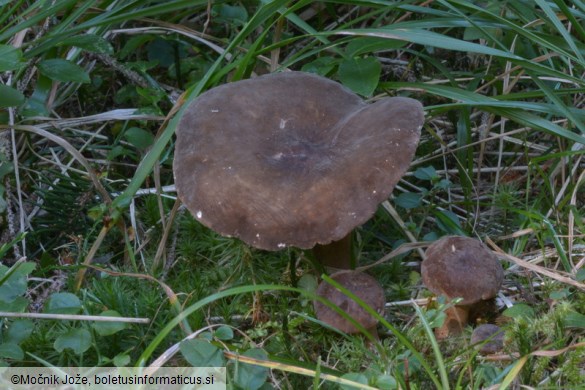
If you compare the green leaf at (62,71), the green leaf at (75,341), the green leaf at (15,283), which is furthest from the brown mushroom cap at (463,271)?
the green leaf at (62,71)

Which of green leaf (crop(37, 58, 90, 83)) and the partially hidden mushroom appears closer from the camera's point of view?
the partially hidden mushroom

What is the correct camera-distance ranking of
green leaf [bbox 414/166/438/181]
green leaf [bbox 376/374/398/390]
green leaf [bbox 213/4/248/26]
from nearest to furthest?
green leaf [bbox 376/374/398/390]
green leaf [bbox 414/166/438/181]
green leaf [bbox 213/4/248/26]

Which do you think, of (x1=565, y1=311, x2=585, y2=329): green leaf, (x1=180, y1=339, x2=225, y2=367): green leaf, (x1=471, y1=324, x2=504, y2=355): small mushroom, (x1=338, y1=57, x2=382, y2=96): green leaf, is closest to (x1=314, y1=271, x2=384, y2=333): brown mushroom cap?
(x1=471, y1=324, x2=504, y2=355): small mushroom

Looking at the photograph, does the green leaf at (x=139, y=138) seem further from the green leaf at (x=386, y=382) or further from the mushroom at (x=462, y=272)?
the green leaf at (x=386, y=382)

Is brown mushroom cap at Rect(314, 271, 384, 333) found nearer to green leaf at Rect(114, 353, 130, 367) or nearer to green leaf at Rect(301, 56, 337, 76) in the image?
green leaf at Rect(114, 353, 130, 367)

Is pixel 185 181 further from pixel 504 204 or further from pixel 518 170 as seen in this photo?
pixel 518 170

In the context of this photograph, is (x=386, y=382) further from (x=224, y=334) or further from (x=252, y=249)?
(x=252, y=249)
